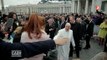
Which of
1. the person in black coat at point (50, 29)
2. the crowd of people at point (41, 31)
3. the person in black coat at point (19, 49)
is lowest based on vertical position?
the person in black coat at point (50, 29)

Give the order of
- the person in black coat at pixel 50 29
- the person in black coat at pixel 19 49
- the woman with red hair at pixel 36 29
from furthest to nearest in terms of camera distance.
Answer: the person in black coat at pixel 50 29, the woman with red hair at pixel 36 29, the person in black coat at pixel 19 49

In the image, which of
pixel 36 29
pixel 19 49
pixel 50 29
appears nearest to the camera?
pixel 19 49

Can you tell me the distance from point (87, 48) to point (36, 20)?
13.3 meters

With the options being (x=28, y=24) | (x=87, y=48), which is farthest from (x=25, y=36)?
(x=87, y=48)

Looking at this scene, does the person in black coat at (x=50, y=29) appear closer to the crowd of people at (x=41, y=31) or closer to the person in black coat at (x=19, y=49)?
the crowd of people at (x=41, y=31)

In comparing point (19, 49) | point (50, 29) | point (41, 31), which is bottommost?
point (50, 29)

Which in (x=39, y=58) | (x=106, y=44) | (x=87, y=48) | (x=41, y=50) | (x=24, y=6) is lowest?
(x=24, y=6)

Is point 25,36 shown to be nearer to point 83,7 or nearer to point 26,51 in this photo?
point 26,51

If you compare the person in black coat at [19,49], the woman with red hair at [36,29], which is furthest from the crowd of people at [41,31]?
the person in black coat at [19,49]

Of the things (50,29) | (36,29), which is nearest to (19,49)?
(36,29)

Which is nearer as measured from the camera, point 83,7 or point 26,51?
point 26,51

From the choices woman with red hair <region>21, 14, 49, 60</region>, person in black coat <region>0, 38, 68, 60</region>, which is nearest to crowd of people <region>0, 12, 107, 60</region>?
woman with red hair <region>21, 14, 49, 60</region>

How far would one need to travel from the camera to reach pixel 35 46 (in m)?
2.42

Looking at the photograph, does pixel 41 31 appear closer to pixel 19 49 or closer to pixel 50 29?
pixel 19 49
